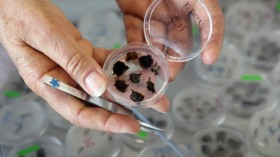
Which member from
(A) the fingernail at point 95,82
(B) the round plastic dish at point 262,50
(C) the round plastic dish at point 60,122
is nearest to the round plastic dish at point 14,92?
(C) the round plastic dish at point 60,122

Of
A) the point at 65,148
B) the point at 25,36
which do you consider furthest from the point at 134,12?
the point at 65,148

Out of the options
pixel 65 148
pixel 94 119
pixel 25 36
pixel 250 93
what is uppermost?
pixel 25 36

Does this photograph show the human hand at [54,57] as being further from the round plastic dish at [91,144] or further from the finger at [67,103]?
the round plastic dish at [91,144]

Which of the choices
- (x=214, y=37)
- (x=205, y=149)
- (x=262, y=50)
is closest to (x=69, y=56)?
(x=214, y=37)

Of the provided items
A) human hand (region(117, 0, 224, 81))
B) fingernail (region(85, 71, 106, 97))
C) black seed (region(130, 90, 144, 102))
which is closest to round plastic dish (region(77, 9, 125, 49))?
human hand (region(117, 0, 224, 81))

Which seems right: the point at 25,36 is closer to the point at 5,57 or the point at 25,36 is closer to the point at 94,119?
the point at 94,119

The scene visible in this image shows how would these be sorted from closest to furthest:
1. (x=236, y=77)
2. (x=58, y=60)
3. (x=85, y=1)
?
(x=58, y=60) → (x=236, y=77) → (x=85, y=1)
